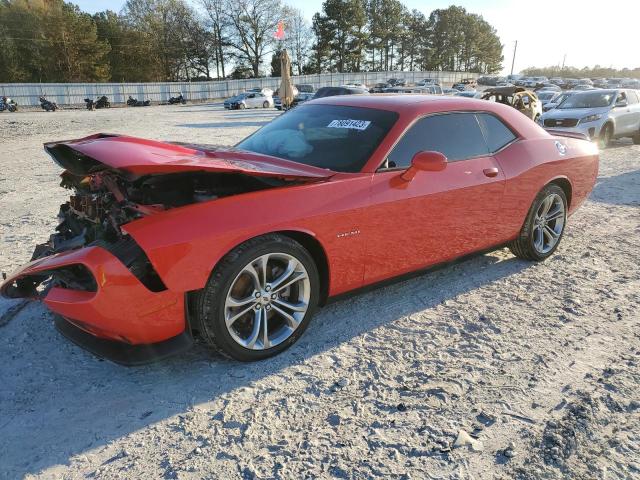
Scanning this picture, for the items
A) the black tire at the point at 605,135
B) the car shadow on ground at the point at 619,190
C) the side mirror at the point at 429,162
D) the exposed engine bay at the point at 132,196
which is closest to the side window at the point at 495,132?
the side mirror at the point at 429,162

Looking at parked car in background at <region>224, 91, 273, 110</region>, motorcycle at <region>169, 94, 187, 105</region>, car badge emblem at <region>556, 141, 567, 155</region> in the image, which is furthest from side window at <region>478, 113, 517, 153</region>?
motorcycle at <region>169, 94, 187, 105</region>

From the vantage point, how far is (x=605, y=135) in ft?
41.2

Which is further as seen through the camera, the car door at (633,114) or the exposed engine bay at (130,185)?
the car door at (633,114)

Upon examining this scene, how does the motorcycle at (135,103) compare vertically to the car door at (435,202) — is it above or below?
below

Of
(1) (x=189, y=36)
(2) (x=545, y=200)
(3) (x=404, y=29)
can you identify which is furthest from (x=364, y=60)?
(2) (x=545, y=200)

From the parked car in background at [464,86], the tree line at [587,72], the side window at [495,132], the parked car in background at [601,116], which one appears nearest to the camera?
the side window at [495,132]

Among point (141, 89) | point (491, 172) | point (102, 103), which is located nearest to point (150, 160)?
point (491, 172)

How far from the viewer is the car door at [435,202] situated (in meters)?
3.21

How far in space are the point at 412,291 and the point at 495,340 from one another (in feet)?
2.80

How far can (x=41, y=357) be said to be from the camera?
2846 millimetres

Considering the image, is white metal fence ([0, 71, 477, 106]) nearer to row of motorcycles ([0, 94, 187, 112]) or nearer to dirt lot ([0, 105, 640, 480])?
row of motorcycles ([0, 94, 187, 112])

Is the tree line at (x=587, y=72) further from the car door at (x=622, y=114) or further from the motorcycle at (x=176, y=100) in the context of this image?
the car door at (x=622, y=114)

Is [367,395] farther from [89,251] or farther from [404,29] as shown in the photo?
[404,29]

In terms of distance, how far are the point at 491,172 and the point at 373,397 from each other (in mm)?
2166
